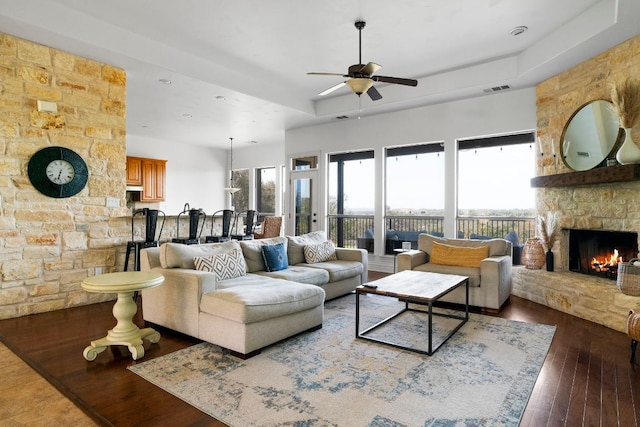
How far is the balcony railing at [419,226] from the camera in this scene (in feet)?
18.9

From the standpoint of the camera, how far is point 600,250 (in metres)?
4.51

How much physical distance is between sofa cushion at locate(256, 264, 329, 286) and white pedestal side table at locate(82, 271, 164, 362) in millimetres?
1358

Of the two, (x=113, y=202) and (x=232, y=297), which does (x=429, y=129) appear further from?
(x=113, y=202)

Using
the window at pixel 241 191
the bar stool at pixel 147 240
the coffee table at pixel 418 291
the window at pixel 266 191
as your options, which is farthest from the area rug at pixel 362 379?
the window at pixel 241 191

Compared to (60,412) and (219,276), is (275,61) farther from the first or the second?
(60,412)

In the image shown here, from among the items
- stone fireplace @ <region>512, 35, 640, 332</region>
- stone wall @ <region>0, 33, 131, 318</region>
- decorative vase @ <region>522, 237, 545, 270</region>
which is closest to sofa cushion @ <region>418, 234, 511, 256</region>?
decorative vase @ <region>522, 237, 545, 270</region>

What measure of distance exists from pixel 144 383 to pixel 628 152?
16.0ft

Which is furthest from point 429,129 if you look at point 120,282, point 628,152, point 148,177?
point 148,177

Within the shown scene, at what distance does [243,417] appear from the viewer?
2.06m

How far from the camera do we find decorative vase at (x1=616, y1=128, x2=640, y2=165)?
12.4 feet

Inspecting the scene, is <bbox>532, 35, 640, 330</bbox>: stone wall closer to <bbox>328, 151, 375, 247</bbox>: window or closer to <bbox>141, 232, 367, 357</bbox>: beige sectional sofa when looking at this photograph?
<bbox>141, 232, 367, 357</bbox>: beige sectional sofa

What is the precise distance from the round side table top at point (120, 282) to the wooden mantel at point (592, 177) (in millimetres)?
4591

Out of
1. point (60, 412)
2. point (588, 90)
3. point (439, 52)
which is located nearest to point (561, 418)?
point (60, 412)

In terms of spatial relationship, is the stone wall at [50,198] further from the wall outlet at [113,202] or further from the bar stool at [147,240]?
the bar stool at [147,240]
